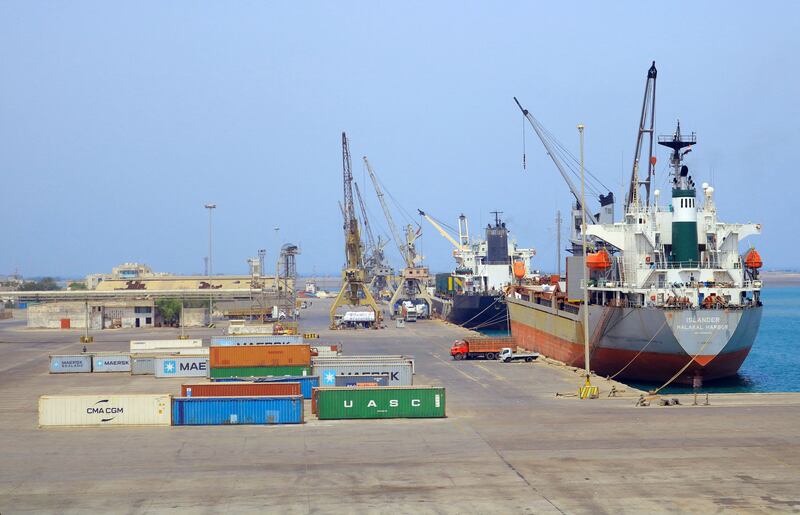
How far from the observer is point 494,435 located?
41.9m

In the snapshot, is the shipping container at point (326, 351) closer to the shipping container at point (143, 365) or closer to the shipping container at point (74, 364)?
the shipping container at point (143, 365)

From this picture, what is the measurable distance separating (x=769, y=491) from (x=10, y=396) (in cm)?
4783

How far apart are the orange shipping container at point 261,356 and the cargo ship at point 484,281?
6521 centimetres

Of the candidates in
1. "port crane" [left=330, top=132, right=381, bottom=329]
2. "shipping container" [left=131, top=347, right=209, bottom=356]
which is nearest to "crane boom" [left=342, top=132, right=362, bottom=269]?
"port crane" [left=330, top=132, right=381, bottom=329]

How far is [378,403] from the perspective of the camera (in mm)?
46000

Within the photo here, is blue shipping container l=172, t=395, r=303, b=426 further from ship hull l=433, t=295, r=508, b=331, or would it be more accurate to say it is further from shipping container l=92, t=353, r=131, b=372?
ship hull l=433, t=295, r=508, b=331

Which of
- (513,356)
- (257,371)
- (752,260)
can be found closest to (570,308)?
(513,356)

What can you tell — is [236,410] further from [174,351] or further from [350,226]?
[350,226]

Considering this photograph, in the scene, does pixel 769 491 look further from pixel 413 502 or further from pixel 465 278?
pixel 465 278

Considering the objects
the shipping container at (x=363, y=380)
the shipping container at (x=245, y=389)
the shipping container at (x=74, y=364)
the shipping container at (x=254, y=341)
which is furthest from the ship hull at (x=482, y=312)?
the shipping container at (x=245, y=389)

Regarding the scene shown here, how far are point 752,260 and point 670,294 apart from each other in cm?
840

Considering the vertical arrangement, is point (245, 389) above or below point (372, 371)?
above

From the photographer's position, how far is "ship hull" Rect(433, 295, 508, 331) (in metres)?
132

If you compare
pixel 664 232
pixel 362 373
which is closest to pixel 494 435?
pixel 362 373
